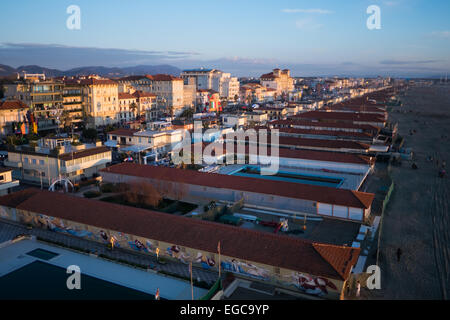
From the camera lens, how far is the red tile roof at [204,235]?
14.0 meters

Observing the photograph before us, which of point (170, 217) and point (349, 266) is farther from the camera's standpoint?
point (170, 217)

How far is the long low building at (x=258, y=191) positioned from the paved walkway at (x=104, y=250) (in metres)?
8.22

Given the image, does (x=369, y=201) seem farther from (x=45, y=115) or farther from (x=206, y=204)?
(x=45, y=115)

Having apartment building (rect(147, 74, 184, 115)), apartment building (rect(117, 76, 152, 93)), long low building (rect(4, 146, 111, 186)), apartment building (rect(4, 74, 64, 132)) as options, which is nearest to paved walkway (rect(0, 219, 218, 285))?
long low building (rect(4, 146, 111, 186))

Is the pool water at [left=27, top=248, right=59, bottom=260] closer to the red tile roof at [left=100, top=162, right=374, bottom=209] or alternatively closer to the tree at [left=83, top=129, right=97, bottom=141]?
the red tile roof at [left=100, top=162, right=374, bottom=209]

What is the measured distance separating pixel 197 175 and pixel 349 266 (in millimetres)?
14819

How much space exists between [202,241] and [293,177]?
652 inches

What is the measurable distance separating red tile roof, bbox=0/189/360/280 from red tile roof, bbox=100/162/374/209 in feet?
23.7

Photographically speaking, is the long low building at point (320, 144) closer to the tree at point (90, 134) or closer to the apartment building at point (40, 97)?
the tree at point (90, 134)

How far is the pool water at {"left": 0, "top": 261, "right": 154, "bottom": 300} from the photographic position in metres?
13.3

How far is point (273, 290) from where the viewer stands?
13.7 m

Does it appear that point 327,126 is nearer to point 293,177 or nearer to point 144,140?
point 293,177

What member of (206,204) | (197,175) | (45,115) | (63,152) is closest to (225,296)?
(206,204)

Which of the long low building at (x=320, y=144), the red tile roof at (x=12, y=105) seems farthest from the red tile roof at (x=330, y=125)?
the red tile roof at (x=12, y=105)
